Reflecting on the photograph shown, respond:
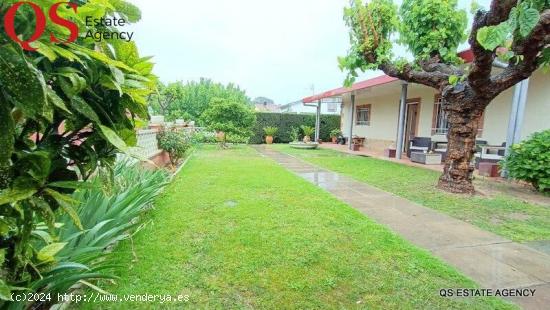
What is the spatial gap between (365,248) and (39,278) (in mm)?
2887

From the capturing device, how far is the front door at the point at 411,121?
13.9m

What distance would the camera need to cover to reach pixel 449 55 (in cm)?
694

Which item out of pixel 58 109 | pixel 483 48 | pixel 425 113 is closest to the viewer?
pixel 58 109

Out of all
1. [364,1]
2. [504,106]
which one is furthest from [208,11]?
[504,106]

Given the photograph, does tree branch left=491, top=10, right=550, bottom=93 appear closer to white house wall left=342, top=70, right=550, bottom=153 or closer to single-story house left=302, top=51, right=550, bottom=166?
single-story house left=302, top=51, right=550, bottom=166

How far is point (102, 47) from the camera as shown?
1006 millimetres

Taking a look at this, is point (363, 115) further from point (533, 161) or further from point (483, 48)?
point (483, 48)

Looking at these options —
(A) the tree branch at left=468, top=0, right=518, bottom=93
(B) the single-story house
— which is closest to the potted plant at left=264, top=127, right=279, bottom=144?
(B) the single-story house

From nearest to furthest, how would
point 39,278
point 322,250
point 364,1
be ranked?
point 39,278 → point 322,250 → point 364,1

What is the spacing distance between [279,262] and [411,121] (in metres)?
13.5

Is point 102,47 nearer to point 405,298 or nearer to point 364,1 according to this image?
point 405,298

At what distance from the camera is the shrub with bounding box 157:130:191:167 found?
8.36 metres

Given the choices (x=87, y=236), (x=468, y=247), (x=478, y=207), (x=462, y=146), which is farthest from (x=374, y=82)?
(x=87, y=236)

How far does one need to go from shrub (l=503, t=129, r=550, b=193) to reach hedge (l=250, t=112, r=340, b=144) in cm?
1451
